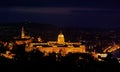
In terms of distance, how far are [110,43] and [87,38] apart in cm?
473

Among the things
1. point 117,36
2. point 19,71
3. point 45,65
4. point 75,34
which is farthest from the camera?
point 75,34

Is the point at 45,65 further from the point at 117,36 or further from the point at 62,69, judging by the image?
the point at 117,36

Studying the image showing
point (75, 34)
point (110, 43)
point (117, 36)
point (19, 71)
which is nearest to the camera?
point (19, 71)

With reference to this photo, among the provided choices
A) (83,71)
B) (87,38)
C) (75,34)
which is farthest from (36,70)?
(75,34)

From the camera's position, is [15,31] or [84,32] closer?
[15,31]

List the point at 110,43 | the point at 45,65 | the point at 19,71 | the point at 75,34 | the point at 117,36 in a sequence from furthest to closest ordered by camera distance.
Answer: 1. the point at 75,34
2. the point at 117,36
3. the point at 110,43
4. the point at 45,65
5. the point at 19,71

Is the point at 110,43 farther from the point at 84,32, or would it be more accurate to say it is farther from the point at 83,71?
the point at 83,71

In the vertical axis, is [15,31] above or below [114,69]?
above

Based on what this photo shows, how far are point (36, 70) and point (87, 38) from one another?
38.5 m

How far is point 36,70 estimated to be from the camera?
16.1m

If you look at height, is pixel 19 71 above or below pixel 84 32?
below

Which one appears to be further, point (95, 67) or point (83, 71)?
point (95, 67)

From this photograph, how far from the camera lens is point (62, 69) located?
1677cm

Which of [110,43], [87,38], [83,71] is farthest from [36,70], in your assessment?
[87,38]
